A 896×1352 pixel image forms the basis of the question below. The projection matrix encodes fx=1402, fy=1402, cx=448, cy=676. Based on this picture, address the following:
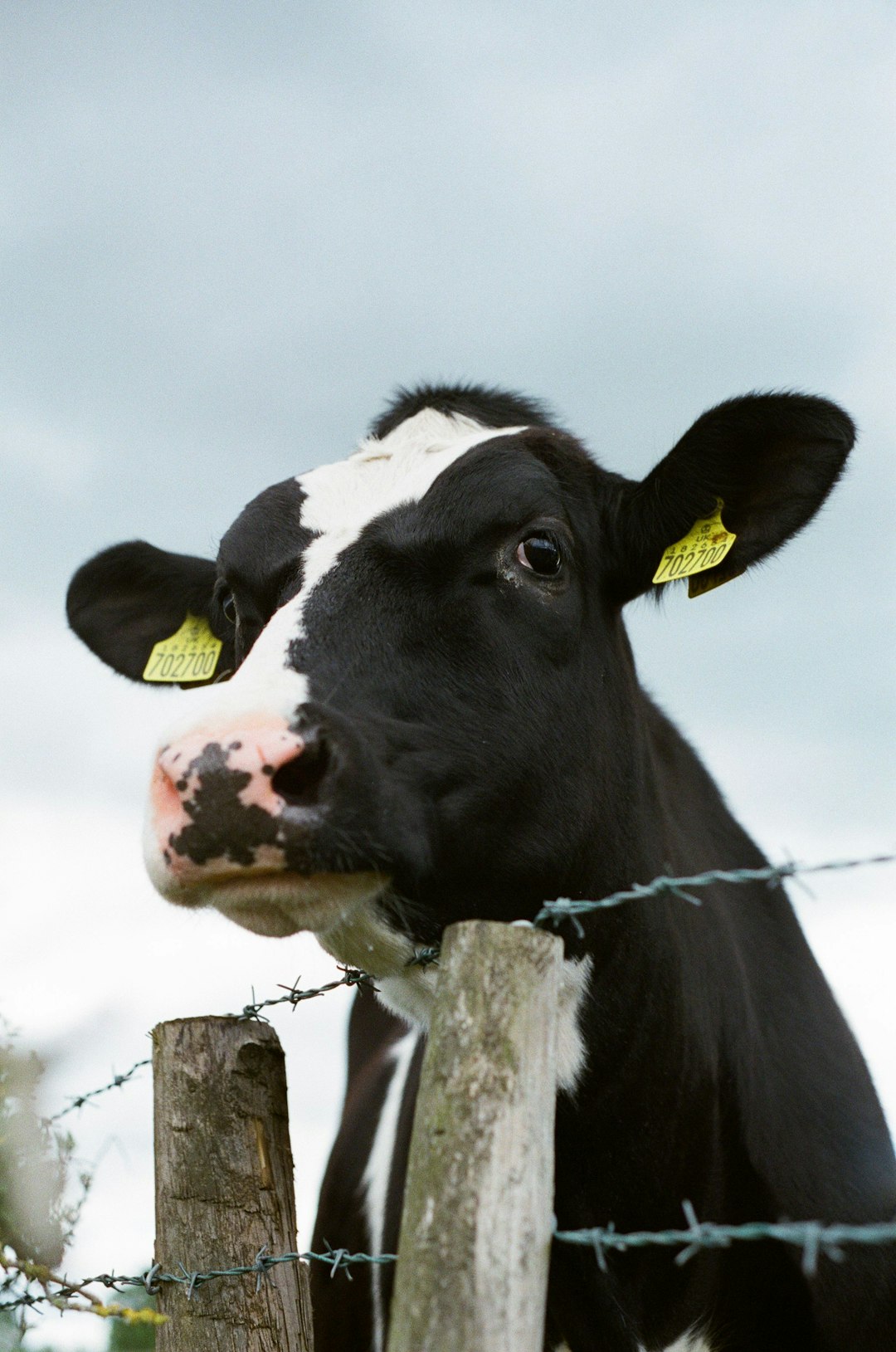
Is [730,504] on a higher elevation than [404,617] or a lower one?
higher

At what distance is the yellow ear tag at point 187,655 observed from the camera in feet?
15.2

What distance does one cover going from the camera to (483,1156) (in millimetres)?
1689

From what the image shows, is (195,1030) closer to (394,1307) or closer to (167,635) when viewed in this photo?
(394,1307)

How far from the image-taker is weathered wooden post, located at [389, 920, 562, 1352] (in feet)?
5.37

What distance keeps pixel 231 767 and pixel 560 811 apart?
38.9 inches

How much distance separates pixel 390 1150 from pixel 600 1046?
4.84 ft

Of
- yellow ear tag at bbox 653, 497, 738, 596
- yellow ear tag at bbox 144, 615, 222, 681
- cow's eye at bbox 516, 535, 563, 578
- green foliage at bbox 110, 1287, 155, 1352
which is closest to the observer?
cow's eye at bbox 516, 535, 563, 578

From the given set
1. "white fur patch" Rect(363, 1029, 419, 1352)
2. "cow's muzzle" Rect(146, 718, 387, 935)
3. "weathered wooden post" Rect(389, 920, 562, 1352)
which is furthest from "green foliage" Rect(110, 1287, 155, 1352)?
"weathered wooden post" Rect(389, 920, 562, 1352)

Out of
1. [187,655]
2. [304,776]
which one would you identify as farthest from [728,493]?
[187,655]

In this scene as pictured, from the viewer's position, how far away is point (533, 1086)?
1756 mm

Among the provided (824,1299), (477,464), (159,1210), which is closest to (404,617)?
(477,464)

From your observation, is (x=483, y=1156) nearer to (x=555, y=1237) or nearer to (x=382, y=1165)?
(x=555, y=1237)

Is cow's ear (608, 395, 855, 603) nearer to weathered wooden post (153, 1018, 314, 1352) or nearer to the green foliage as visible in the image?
weathered wooden post (153, 1018, 314, 1352)

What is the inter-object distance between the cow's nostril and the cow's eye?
99cm
